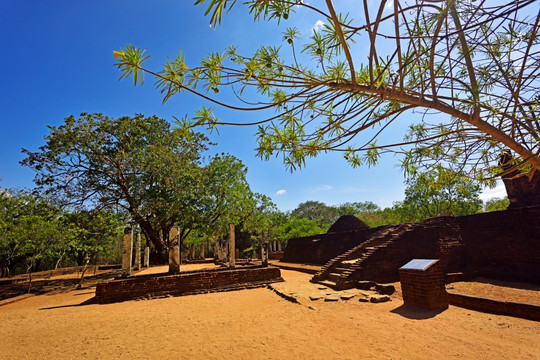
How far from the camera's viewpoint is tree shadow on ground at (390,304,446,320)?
4773 mm

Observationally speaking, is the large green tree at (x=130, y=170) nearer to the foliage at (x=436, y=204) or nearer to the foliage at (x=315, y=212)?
the foliage at (x=436, y=204)

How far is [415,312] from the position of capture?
5016 mm

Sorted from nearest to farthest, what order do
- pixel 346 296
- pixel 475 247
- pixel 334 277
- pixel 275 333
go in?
pixel 275 333
pixel 346 296
pixel 334 277
pixel 475 247

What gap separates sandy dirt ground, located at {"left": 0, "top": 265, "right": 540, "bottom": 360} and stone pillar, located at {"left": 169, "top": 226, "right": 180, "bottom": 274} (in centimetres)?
333

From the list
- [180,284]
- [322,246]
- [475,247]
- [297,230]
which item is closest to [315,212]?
[297,230]

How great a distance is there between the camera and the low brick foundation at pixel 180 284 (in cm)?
771

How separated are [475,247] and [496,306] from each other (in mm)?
5368

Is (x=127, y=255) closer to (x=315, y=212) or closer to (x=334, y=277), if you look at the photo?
(x=334, y=277)

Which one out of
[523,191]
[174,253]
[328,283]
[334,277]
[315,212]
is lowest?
[328,283]

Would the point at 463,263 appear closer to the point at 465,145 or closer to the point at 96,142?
the point at 465,145

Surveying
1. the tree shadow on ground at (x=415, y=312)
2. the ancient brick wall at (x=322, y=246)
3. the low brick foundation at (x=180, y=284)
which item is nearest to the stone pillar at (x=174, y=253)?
the low brick foundation at (x=180, y=284)

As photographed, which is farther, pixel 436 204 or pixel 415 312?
pixel 436 204

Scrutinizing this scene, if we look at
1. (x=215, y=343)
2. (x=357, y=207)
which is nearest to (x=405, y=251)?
(x=215, y=343)

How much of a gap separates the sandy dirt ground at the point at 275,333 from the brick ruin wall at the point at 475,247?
3590mm
